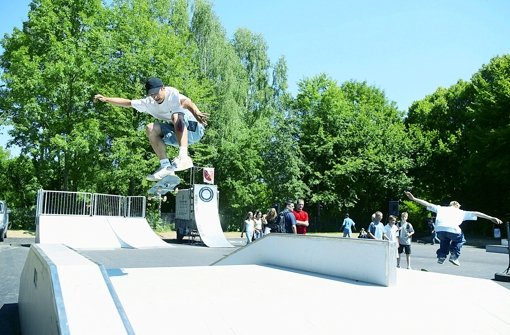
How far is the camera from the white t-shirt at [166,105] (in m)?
5.68

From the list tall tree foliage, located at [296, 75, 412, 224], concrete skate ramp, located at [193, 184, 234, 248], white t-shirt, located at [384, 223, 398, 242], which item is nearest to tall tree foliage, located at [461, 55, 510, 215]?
tall tree foliage, located at [296, 75, 412, 224]

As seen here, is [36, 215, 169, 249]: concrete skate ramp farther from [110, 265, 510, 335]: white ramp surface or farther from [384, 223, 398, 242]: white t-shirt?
[110, 265, 510, 335]: white ramp surface

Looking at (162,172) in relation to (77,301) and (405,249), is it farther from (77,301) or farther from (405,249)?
(405,249)

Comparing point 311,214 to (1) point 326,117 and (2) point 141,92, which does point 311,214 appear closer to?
(1) point 326,117

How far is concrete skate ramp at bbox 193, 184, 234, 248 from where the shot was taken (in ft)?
67.2

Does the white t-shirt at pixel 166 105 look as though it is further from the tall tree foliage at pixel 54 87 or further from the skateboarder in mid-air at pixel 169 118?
the tall tree foliage at pixel 54 87

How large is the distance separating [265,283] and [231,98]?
28.7 m

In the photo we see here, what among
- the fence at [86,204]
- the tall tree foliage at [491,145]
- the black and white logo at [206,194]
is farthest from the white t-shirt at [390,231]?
the tall tree foliage at [491,145]

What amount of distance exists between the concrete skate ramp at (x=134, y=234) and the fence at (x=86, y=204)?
70 cm

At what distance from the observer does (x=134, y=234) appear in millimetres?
19578

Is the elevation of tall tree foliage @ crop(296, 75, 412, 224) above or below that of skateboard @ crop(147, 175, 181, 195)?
above

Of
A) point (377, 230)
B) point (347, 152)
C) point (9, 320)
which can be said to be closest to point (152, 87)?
point (9, 320)

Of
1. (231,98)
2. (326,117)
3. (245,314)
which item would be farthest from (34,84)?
(245,314)

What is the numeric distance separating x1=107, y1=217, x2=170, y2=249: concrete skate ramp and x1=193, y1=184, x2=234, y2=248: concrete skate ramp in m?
2.17
